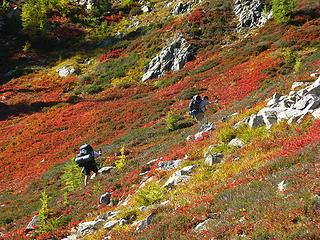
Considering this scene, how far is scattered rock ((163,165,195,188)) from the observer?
1491 centimetres

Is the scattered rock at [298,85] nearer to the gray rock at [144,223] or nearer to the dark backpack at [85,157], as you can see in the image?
the gray rock at [144,223]

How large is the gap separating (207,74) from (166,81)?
6755mm

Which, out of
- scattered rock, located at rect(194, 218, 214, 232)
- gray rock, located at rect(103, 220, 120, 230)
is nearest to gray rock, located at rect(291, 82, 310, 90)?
gray rock, located at rect(103, 220, 120, 230)

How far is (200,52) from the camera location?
54562 millimetres

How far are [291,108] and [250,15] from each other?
43499 millimetres

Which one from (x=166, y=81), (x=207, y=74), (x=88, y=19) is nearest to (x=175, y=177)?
(x=207, y=74)

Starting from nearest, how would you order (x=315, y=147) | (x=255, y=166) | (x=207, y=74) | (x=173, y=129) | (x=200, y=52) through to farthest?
(x=315, y=147), (x=255, y=166), (x=173, y=129), (x=207, y=74), (x=200, y=52)

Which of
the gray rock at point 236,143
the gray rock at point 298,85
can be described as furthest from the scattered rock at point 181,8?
the gray rock at point 236,143

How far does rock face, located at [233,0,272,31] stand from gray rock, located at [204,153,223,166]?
43437 millimetres

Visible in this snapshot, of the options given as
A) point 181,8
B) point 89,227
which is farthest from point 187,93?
point 181,8

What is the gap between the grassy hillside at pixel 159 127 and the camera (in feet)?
33.3

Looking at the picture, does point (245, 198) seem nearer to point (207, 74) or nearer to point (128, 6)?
point (207, 74)

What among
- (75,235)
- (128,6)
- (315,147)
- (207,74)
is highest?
(128,6)

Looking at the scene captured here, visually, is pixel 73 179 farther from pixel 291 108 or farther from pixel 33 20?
pixel 33 20
